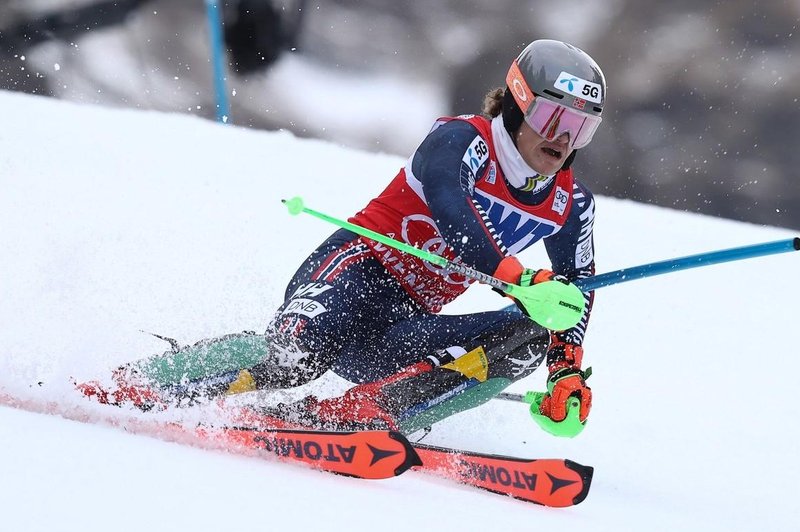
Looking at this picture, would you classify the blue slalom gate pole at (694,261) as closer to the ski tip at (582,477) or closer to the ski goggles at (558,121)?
the ski goggles at (558,121)

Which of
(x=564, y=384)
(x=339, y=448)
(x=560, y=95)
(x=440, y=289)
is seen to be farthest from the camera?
(x=440, y=289)

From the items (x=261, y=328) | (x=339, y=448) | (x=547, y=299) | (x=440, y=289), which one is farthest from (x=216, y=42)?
(x=339, y=448)

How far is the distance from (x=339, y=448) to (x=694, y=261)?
1.13 metres

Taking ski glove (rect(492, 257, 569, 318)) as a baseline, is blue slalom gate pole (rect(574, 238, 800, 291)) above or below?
above

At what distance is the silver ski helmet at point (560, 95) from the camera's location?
9.61 feet

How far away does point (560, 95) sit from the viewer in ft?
9.61

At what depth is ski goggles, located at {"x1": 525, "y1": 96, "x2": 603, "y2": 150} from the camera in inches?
115

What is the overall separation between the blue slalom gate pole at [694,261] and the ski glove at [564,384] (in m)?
0.23

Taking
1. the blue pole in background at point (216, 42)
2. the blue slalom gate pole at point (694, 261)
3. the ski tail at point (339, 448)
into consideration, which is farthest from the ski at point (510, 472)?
the blue pole in background at point (216, 42)

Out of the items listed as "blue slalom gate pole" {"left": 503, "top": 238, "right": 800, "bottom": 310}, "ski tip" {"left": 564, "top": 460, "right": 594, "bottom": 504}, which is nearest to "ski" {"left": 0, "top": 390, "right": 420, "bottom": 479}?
"ski tip" {"left": 564, "top": 460, "right": 594, "bottom": 504}

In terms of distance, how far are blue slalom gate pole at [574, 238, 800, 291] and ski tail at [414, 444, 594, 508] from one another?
0.60 m

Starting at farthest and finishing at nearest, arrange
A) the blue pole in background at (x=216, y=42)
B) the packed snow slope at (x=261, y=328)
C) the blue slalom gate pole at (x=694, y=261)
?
1. the blue pole in background at (x=216, y=42)
2. the blue slalom gate pole at (x=694, y=261)
3. the packed snow slope at (x=261, y=328)

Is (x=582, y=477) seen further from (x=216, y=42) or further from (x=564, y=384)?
(x=216, y=42)

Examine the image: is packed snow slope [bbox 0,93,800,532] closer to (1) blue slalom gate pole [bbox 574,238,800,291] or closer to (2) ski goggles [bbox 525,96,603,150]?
(1) blue slalom gate pole [bbox 574,238,800,291]
